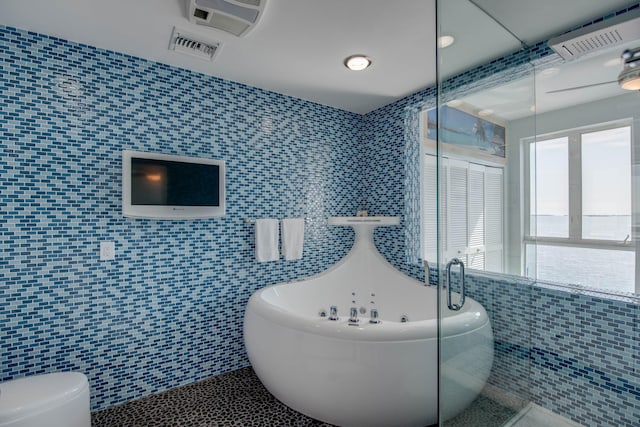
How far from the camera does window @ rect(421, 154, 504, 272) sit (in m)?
1.82

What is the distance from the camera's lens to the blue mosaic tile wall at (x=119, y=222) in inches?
78.7

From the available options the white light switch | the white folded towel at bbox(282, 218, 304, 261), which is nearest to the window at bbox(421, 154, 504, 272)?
the white folded towel at bbox(282, 218, 304, 261)

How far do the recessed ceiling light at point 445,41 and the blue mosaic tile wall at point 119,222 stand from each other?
5.58ft

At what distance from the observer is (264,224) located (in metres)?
2.87

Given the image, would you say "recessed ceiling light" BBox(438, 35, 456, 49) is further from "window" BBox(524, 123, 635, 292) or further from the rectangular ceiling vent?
"window" BBox(524, 123, 635, 292)

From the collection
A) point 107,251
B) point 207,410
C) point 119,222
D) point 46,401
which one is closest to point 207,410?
point 207,410

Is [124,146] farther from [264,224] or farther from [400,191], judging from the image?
[400,191]

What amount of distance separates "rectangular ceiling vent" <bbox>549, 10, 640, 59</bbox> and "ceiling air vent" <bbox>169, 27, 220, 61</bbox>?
2097 millimetres

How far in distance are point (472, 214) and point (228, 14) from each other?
1.79 m

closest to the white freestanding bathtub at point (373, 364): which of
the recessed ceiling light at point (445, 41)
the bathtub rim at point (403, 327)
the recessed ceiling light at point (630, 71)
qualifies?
the bathtub rim at point (403, 327)

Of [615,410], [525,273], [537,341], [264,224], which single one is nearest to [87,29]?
[264,224]

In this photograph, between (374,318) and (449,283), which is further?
(374,318)

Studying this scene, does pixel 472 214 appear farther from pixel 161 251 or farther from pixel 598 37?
pixel 161 251

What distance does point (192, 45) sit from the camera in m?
2.22
